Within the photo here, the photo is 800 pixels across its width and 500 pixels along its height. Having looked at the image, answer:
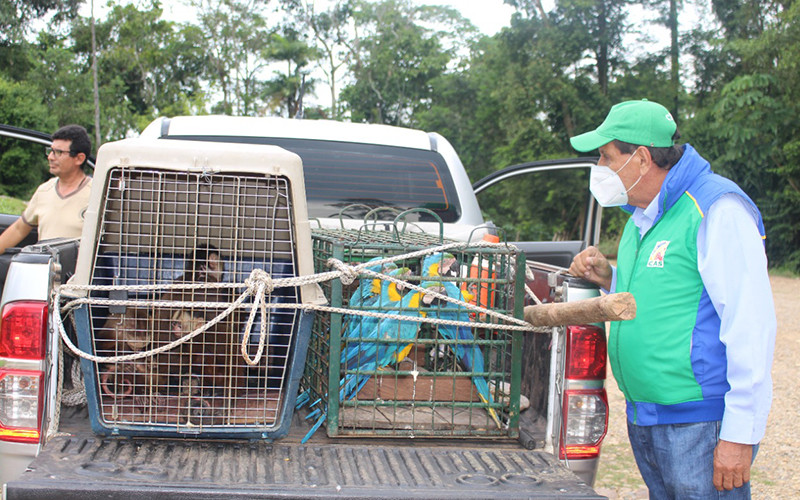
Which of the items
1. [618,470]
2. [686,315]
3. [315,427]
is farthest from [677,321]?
[618,470]

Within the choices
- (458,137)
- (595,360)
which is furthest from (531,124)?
(595,360)

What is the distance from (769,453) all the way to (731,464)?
390cm

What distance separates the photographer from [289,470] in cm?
242

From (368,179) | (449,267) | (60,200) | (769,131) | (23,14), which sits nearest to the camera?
(449,267)

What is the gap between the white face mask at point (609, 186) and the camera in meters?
2.76

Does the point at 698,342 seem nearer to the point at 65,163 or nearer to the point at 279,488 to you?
the point at 279,488

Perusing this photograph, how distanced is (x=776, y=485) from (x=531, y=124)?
65.7 feet

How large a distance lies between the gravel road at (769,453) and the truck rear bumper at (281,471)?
3.92ft

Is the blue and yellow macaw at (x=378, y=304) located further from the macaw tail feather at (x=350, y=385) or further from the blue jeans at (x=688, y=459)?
the blue jeans at (x=688, y=459)

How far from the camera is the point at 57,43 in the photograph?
34.9 metres

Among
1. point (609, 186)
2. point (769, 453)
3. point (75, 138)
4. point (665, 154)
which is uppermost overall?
point (75, 138)

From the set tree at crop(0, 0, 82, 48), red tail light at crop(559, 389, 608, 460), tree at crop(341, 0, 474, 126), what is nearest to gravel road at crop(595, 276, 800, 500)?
red tail light at crop(559, 389, 608, 460)

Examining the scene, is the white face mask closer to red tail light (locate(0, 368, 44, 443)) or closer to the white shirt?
the white shirt

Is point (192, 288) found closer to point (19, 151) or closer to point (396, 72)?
point (19, 151)
